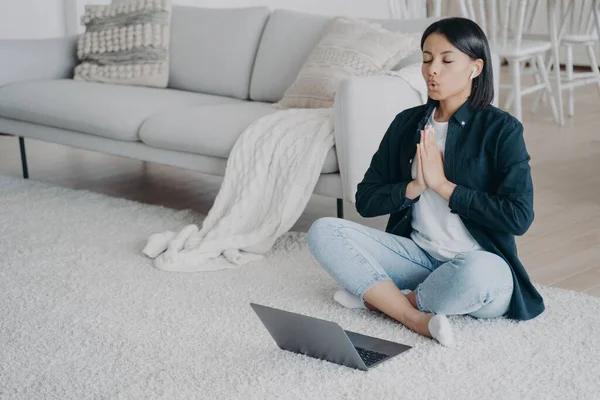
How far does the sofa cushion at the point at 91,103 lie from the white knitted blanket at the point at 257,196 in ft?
1.97

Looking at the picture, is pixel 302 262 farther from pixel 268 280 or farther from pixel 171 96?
pixel 171 96

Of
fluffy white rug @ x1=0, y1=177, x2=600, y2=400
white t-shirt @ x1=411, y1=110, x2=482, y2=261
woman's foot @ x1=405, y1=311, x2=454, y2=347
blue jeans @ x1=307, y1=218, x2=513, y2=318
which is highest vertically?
white t-shirt @ x1=411, y1=110, x2=482, y2=261

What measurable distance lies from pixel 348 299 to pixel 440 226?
1.04 ft

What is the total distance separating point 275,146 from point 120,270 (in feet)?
2.10

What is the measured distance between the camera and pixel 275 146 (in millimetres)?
2924

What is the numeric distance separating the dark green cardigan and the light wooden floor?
51 cm

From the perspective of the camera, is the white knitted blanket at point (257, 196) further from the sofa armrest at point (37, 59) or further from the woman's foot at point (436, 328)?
the sofa armrest at point (37, 59)

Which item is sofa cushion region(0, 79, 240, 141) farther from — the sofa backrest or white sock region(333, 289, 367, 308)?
white sock region(333, 289, 367, 308)

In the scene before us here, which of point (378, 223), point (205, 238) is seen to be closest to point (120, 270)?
point (205, 238)

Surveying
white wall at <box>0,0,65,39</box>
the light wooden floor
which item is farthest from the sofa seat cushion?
white wall at <box>0,0,65,39</box>

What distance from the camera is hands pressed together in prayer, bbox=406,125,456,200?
210cm

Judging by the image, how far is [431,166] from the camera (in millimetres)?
2102

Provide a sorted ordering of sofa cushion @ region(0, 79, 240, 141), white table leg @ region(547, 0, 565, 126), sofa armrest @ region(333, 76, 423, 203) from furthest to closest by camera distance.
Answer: white table leg @ region(547, 0, 565, 126), sofa cushion @ region(0, 79, 240, 141), sofa armrest @ region(333, 76, 423, 203)

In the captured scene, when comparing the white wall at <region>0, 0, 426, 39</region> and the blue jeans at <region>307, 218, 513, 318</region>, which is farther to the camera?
the white wall at <region>0, 0, 426, 39</region>
